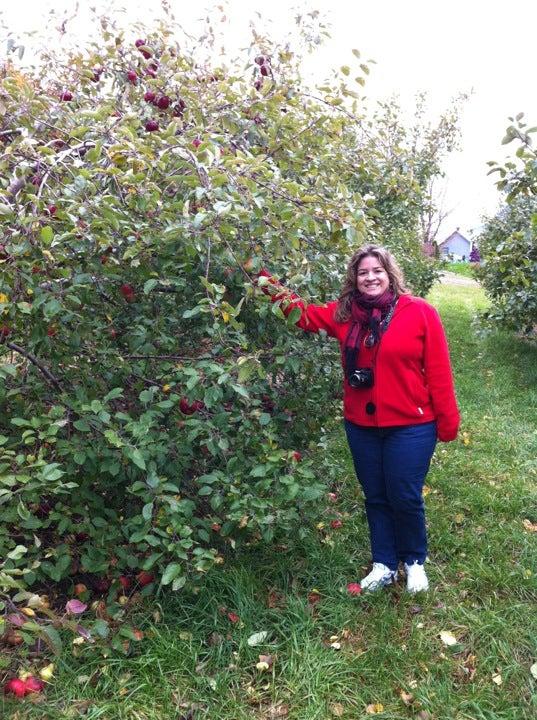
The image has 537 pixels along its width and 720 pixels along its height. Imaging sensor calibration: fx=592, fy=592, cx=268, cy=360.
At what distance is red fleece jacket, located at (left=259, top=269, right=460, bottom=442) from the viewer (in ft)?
8.40

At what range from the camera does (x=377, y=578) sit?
9.37 feet

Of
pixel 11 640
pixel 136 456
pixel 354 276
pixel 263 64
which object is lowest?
pixel 11 640

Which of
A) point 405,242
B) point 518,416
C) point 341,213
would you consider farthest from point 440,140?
point 341,213

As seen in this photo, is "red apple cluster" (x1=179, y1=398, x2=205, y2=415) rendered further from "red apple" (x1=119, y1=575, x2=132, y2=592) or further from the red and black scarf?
"red apple" (x1=119, y1=575, x2=132, y2=592)

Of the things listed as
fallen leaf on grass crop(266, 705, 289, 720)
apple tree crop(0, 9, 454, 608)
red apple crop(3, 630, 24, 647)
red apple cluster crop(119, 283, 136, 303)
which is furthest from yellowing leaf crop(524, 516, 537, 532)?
red apple crop(3, 630, 24, 647)

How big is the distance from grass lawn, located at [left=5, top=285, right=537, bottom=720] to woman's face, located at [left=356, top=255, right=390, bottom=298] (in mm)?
1202

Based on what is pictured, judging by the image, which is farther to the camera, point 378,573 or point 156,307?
point 378,573

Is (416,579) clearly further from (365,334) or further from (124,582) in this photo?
(124,582)

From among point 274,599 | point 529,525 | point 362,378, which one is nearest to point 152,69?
point 362,378

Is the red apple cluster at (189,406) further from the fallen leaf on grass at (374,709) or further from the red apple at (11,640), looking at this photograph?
the fallen leaf on grass at (374,709)

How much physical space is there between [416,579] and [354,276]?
1475mm

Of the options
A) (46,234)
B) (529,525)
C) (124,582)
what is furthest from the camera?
(529,525)

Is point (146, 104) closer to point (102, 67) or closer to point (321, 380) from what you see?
point (102, 67)

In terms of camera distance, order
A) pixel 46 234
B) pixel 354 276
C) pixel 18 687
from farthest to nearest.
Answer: pixel 354 276, pixel 18 687, pixel 46 234
